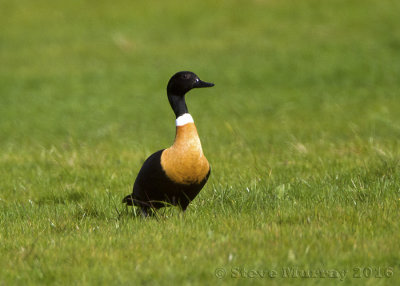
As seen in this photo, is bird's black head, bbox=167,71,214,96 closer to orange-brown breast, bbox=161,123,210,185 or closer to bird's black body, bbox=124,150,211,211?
orange-brown breast, bbox=161,123,210,185

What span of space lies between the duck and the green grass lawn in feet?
0.71

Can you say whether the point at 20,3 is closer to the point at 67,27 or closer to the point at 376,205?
the point at 67,27

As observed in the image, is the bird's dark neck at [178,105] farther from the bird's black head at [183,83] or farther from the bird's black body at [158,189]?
the bird's black body at [158,189]

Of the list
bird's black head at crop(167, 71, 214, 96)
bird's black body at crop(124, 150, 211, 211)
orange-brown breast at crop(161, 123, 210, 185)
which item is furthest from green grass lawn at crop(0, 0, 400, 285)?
bird's black head at crop(167, 71, 214, 96)

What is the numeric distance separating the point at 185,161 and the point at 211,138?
666cm

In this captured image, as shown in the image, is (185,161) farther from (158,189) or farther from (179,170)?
(158,189)

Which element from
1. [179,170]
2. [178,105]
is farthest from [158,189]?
[178,105]

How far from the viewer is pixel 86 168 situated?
28.8 ft

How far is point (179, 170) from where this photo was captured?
563cm

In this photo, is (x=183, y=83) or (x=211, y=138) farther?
(x=211, y=138)

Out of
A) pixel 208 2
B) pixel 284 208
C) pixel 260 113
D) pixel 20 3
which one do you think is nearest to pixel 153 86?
pixel 260 113

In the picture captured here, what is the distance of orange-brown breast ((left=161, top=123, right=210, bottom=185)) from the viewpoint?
5.64 m

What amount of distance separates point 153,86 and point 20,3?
11828 millimetres

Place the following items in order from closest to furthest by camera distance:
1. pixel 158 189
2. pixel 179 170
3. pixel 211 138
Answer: pixel 179 170, pixel 158 189, pixel 211 138
